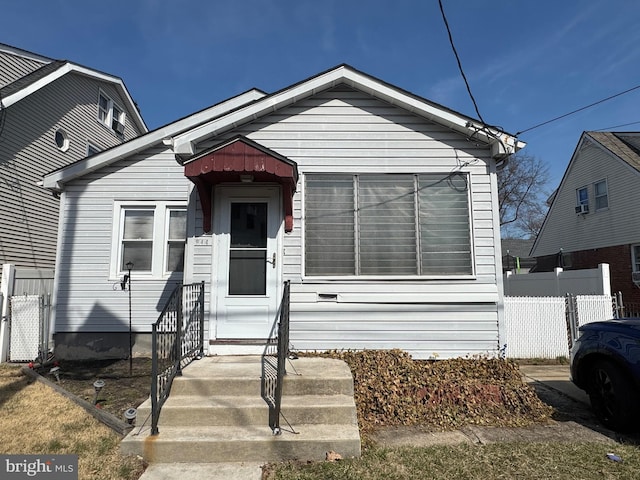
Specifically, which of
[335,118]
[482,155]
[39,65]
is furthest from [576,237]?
[39,65]

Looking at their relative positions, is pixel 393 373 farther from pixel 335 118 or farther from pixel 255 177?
pixel 335 118

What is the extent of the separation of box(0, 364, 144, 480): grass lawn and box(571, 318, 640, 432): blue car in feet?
15.8

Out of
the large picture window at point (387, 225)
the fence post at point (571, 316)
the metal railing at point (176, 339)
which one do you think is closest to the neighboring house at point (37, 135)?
the metal railing at point (176, 339)

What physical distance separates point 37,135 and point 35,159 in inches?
28.3

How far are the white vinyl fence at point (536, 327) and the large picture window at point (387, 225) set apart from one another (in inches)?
124

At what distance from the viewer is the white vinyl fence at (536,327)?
7789 millimetres

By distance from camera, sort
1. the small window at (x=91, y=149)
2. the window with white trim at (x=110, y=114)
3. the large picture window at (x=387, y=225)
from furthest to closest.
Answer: the window with white trim at (x=110, y=114) → the small window at (x=91, y=149) → the large picture window at (x=387, y=225)

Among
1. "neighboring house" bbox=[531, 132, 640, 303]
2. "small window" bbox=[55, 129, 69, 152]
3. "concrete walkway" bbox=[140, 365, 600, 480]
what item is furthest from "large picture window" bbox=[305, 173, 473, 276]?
"neighboring house" bbox=[531, 132, 640, 303]

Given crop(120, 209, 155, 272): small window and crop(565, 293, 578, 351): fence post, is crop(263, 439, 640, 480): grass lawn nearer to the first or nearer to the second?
crop(565, 293, 578, 351): fence post

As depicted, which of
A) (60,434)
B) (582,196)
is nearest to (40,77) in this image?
(60,434)

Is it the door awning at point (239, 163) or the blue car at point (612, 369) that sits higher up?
the door awning at point (239, 163)

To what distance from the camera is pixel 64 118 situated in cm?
1156

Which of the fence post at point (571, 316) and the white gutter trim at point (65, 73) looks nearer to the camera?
the fence post at point (571, 316)

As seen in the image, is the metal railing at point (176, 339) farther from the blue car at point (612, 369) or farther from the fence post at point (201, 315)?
the blue car at point (612, 369)
